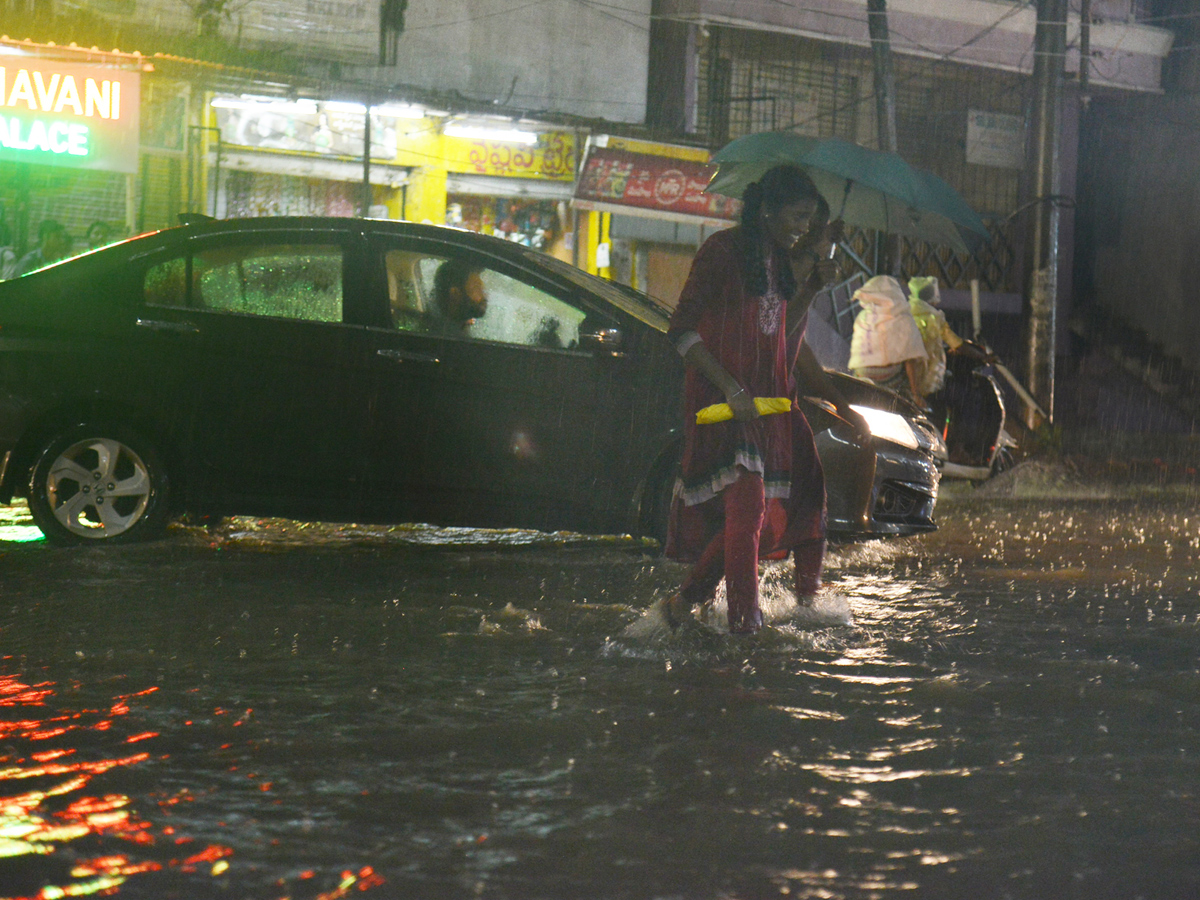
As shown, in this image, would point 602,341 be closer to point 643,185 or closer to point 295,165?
point 295,165

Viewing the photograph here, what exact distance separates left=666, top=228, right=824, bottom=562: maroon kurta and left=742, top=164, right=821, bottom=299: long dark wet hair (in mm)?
41

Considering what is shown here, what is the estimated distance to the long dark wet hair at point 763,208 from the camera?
508cm

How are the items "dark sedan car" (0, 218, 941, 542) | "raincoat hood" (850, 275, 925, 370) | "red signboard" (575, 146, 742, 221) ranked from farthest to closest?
"red signboard" (575, 146, 742, 221) < "raincoat hood" (850, 275, 925, 370) < "dark sedan car" (0, 218, 941, 542)

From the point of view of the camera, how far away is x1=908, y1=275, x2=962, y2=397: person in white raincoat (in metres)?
12.3

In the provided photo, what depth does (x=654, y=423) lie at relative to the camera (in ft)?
23.7

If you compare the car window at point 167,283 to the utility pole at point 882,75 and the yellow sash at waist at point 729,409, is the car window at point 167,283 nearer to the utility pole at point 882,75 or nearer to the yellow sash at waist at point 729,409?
the yellow sash at waist at point 729,409

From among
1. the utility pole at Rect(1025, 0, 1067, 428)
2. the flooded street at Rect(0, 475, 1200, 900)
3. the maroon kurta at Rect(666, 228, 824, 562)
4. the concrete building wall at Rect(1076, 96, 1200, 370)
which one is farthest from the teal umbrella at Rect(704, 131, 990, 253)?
the concrete building wall at Rect(1076, 96, 1200, 370)

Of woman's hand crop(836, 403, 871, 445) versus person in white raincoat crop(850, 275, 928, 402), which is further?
person in white raincoat crop(850, 275, 928, 402)

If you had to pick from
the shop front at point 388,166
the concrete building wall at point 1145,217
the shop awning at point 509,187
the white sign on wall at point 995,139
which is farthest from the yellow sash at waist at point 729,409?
the concrete building wall at point 1145,217

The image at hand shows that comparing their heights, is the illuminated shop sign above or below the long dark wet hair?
above

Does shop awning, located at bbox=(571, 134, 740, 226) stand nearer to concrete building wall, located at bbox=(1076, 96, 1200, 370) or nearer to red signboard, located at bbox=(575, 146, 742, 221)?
red signboard, located at bbox=(575, 146, 742, 221)

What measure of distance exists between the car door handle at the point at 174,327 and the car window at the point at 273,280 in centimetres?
14

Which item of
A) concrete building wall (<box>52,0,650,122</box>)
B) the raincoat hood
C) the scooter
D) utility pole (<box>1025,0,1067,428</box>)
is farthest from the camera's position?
concrete building wall (<box>52,0,650,122</box>)

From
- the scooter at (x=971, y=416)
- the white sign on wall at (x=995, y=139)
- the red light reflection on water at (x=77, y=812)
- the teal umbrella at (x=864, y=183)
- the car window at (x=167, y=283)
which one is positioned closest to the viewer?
the red light reflection on water at (x=77, y=812)
